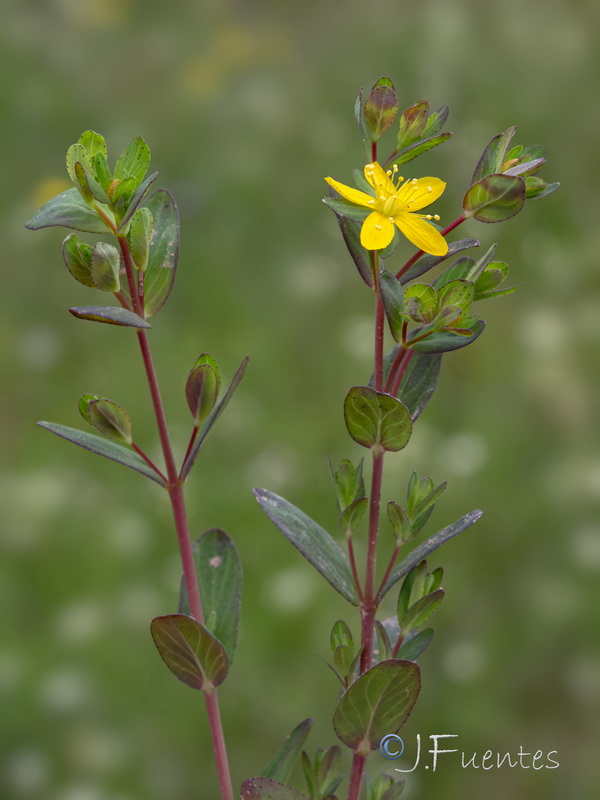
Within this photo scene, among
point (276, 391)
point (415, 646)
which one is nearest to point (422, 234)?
point (415, 646)

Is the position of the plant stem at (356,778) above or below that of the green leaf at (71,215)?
below

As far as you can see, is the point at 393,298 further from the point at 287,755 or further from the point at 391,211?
the point at 287,755

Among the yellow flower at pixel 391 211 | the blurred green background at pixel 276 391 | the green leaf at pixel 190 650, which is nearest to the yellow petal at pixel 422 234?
the yellow flower at pixel 391 211

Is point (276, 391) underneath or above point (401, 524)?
above

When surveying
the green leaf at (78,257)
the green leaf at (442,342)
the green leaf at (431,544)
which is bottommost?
the green leaf at (431,544)

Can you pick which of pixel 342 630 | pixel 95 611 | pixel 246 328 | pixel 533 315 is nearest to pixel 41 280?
pixel 246 328

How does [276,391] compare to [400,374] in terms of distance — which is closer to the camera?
[400,374]

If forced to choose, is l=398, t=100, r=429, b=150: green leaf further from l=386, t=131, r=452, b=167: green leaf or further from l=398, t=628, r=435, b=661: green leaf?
l=398, t=628, r=435, b=661: green leaf

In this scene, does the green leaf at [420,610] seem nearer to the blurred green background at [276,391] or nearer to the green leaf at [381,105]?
the green leaf at [381,105]
